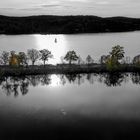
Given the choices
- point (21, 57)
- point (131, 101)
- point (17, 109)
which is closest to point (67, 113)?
point (17, 109)

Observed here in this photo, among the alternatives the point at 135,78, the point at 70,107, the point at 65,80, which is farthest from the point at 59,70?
the point at 70,107

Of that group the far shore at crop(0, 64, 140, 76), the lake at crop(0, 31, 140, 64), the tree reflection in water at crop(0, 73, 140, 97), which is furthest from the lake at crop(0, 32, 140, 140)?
the lake at crop(0, 31, 140, 64)

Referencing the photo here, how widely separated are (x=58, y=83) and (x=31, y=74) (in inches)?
420

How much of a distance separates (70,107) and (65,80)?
19.1m

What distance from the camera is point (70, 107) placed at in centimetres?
4566

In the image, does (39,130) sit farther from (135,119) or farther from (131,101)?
(131,101)

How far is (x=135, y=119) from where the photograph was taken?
3969cm

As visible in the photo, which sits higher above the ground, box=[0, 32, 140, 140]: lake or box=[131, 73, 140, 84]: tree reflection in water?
box=[131, 73, 140, 84]: tree reflection in water

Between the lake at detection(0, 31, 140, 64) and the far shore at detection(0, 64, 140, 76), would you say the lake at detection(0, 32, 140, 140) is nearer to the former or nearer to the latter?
the far shore at detection(0, 64, 140, 76)

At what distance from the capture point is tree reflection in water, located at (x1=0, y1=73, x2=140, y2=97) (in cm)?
5906

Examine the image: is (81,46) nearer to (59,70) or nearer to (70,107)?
(59,70)

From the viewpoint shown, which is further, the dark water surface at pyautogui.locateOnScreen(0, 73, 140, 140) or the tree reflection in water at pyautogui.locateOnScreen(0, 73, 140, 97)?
the tree reflection in water at pyautogui.locateOnScreen(0, 73, 140, 97)

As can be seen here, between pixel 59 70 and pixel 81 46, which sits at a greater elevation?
pixel 81 46

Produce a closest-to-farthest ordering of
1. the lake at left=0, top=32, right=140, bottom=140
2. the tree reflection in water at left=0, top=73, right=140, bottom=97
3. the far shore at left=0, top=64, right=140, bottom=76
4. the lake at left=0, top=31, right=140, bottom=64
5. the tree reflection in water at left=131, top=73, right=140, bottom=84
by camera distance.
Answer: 1. the lake at left=0, top=32, right=140, bottom=140
2. the tree reflection in water at left=0, top=73, right=140, bottom=97
3. the tree reflection in water at left=131, top=73, right=140, bottom=84
4. the far shore at left=0, top=64, right=140, bottom=76
5. the lake at left=0, top=31, right=140, bottom=64
